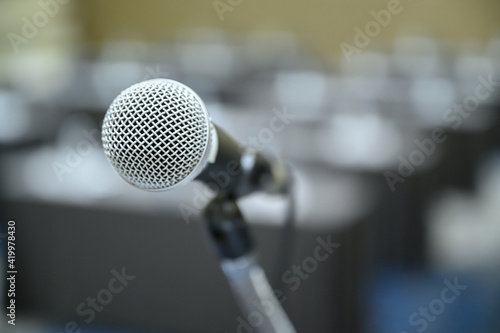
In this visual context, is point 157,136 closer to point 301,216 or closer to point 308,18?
point 301,216

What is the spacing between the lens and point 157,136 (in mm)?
322

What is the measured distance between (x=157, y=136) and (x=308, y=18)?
13.9 ft

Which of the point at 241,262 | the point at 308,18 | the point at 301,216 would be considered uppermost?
the point at 241,262

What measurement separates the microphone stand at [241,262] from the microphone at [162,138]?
43mm

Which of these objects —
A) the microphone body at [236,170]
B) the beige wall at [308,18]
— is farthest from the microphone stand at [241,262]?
the beige wall at [308,18]

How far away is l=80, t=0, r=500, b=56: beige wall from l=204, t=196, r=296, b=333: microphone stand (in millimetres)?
3963

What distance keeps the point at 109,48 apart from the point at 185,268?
3782mm

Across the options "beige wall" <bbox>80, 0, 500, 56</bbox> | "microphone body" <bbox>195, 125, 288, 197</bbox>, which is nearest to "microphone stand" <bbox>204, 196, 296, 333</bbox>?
"microphone body" <bbox>195, 125, 288, 197</bbox>

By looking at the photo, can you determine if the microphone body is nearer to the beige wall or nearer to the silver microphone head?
the silver microphone head

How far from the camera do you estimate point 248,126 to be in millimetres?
1742

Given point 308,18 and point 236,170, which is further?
point 308,18

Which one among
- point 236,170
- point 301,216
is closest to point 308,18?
point 301,216

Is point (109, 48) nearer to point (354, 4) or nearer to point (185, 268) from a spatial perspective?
point (354, 4)

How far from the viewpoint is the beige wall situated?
425cm
